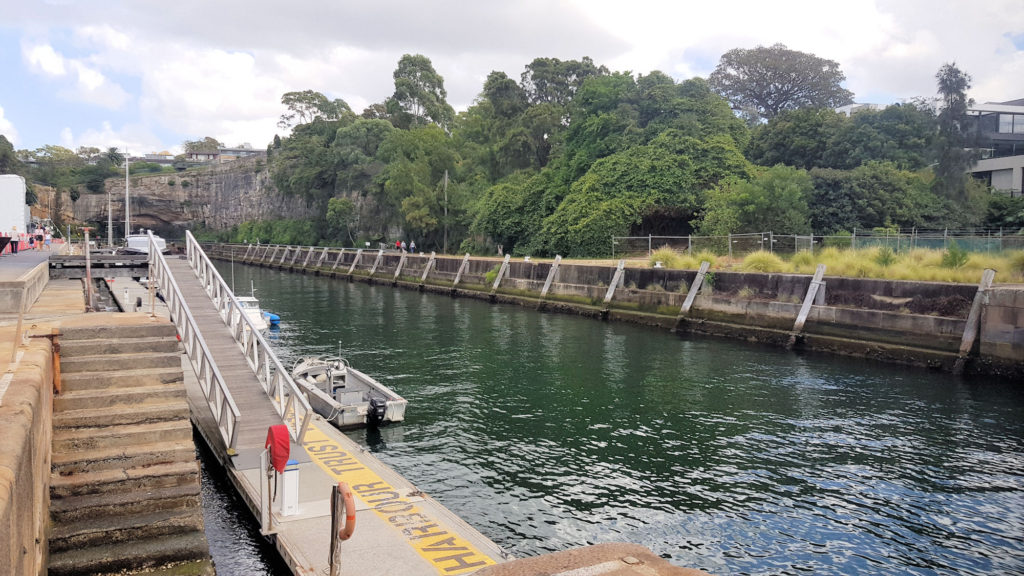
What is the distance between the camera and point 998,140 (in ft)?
231

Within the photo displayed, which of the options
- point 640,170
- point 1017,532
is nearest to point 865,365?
point 1017,532

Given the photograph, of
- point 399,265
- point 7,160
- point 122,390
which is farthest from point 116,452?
point 7,160

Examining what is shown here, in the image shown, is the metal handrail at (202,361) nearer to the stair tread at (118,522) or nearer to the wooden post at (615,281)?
the stair tread at (118,522)

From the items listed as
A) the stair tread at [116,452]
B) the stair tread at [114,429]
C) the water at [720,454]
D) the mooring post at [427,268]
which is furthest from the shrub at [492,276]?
the stair tread at [116,452]

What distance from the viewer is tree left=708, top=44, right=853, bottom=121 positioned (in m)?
95.1

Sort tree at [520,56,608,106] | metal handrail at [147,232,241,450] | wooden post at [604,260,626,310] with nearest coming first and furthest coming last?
metal handrail at [147,232,241,450], wooden post at [604,260,626,310], tree at [520,56,608,106]

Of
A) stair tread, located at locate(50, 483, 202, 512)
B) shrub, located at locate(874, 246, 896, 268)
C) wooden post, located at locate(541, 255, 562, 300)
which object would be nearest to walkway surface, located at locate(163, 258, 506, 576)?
stair tread, located at locate(50, 483, 202, 512)

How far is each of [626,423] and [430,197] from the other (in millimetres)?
61971

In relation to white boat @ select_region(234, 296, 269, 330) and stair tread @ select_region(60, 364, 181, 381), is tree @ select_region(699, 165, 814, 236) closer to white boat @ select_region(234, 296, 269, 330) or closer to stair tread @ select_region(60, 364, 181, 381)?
white boat @ select_region(234, 296, 269, 330)

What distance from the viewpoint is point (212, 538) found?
A: 1155 centimetres

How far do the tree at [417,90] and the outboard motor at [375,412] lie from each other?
10336 cm

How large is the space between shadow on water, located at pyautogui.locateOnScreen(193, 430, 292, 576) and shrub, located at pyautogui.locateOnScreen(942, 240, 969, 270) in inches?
1127

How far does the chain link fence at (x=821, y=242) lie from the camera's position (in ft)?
101

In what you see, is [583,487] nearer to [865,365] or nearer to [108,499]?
[108,499]
